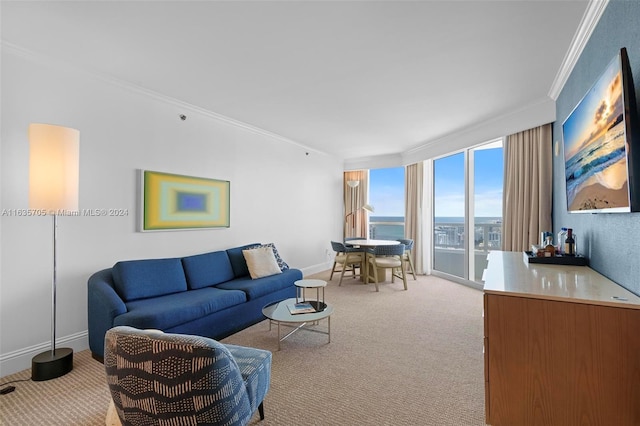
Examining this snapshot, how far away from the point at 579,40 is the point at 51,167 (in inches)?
168

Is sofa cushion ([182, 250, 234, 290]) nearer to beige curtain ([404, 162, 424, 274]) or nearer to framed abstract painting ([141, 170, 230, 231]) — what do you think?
framed abstract painting ([141, 170, 230, 231])

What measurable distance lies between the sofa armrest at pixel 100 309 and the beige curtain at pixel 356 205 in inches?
213

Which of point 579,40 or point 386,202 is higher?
point 579,40

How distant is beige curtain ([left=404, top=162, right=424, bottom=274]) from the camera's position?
635 centimetres

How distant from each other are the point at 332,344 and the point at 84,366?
2.18 m

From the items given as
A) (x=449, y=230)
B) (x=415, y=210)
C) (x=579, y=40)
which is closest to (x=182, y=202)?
(x=579, y=40)

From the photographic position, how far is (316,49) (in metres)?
2.56

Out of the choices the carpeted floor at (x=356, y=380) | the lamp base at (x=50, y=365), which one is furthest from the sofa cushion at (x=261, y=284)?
the lamp base at (x=50, y=365)

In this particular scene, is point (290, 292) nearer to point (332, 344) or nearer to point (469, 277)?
point (332, 344)

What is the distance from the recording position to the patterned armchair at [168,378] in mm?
1235

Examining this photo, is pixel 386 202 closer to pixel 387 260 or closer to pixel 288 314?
pixel 387 260

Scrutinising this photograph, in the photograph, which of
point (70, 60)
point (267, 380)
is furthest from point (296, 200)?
point (267, 380)

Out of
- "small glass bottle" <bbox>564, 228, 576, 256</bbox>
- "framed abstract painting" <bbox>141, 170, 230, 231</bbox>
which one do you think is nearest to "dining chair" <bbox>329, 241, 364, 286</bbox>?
"framed abstract painting" <bbox>141, 170, 230, 231</bbox>

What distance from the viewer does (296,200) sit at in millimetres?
5930
